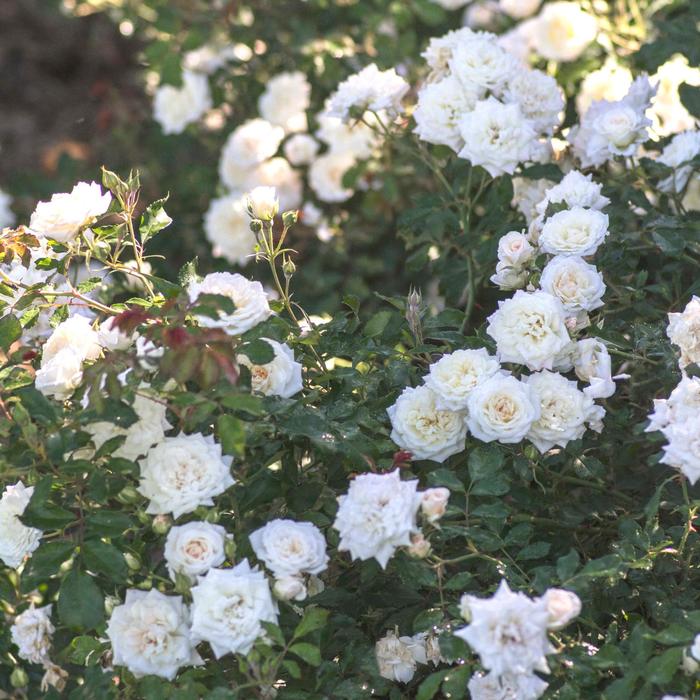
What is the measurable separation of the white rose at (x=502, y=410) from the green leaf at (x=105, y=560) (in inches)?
20.4

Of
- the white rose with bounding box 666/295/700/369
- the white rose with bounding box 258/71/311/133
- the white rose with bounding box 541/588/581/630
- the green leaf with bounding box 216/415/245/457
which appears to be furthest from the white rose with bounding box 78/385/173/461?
the white rose with bounding box 258/71/311/133

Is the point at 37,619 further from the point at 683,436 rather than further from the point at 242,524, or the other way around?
the point at 683,436

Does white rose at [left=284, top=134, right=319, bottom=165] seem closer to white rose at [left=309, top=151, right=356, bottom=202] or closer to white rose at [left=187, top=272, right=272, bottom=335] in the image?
white rose at [left=309, top=151, right=356, bottom=202]

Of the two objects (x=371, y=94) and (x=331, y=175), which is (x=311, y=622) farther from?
(x=331, y=175)

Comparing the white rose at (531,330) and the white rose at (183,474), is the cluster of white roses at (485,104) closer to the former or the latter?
the white rose at (531,330)

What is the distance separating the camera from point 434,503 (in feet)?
4.57

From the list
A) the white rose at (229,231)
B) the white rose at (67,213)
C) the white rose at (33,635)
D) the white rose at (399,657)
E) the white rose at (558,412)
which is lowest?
the white rose at (229,231)

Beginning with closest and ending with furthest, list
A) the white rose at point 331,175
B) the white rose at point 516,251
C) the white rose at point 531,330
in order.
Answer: the white rose at point 531,330 → the white rose at point 516,251 → the white rose at point 331,175

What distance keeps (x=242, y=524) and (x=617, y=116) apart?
1013 mm

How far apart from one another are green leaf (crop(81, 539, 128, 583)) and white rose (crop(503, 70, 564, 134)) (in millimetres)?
1152

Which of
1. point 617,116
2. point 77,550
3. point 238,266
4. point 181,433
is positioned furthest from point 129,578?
point 238,266

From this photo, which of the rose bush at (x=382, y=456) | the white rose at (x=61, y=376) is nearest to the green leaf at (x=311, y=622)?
the rose bush at (x=382, y=456)

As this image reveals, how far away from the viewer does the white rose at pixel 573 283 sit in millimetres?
1656

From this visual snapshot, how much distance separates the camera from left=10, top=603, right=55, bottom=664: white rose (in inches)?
64.9
